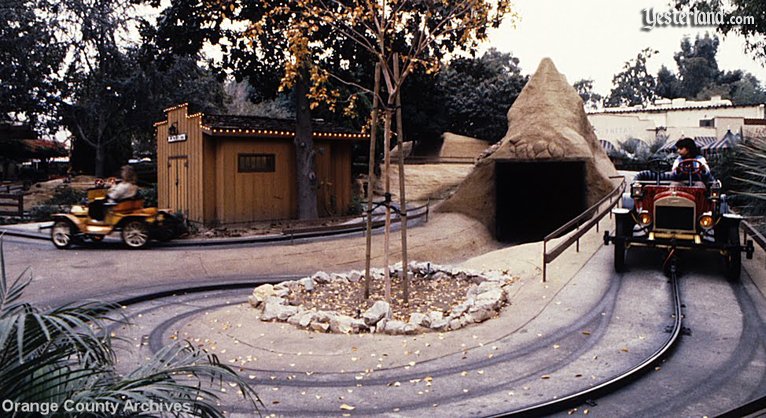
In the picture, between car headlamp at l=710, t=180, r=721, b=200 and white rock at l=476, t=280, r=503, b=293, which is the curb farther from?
car headlamp at l=710, t=180, r=721, b=200

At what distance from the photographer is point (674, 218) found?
10031mm

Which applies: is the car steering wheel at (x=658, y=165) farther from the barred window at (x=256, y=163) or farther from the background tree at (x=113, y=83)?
the background tree at (x=113, y=83)

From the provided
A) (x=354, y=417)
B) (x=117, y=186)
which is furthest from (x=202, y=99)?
(x=354, y=417)

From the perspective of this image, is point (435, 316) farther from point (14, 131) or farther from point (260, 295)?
point (14, 131)

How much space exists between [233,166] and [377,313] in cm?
1240

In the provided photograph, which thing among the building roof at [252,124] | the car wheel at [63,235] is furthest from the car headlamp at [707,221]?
the car wheel at [63,235]

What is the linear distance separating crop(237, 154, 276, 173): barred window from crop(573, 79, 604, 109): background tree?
7475 centimetres

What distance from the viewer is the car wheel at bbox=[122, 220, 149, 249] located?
15391 millimetres

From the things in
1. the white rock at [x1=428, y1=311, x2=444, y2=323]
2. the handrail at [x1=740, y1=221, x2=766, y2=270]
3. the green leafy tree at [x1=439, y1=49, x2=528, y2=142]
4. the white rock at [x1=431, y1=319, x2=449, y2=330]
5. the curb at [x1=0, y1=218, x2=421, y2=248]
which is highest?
the green leafy tree at [x1=439, y1=49, x2=528, y2=142]

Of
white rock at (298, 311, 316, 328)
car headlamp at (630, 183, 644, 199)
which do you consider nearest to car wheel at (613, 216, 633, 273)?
car headlamp at (630, 183, 644, 199)

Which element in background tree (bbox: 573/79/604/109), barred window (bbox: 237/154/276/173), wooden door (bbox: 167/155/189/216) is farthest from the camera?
background tree (bbox: 573/79/604/109)

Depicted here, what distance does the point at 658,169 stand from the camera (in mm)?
11109

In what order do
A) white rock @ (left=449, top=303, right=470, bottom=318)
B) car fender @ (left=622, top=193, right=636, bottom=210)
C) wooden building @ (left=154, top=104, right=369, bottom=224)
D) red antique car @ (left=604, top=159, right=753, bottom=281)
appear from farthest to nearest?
1. wooden building @ (left=154, top=104, right=369, bottom=224)
2. car fender @ (left=622, top=193, right=636, bottom=210)
3. red antique car @ (left=604, top=159, right=753, bottom=281)
4. white rock @ (left=449, top=303, right=470, bottom=318)

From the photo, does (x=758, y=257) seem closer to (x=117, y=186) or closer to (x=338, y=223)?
(x=338, y=223)
